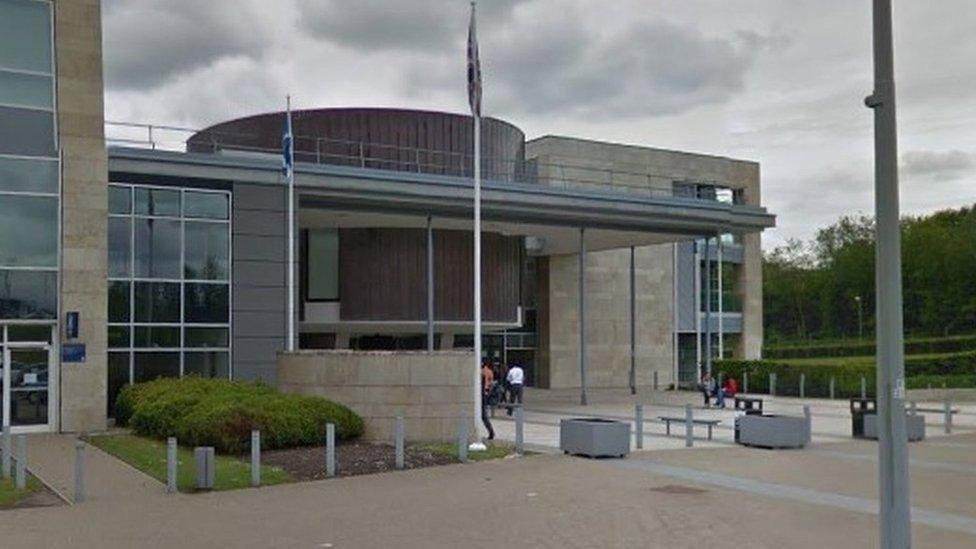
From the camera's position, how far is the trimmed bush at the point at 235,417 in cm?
2002

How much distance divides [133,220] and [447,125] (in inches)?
525

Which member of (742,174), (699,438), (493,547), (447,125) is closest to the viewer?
(493,547)

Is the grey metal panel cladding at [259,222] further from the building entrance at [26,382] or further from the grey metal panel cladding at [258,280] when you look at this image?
the building entrance at [26,382]

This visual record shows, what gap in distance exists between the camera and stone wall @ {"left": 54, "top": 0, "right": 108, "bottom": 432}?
25.6 meters

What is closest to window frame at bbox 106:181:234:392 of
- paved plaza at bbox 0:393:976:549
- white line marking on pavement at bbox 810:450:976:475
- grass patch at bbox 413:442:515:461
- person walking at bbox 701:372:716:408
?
paved plaza at bbox 0:393:976:549

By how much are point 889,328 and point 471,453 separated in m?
12.7

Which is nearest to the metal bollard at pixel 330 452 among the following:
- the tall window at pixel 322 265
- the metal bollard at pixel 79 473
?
the metal bollard at pixel 79 473

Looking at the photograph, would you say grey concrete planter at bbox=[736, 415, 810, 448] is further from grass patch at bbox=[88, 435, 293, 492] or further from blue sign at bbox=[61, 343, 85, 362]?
blue sign at bbox=[61, 343, 85, 362]

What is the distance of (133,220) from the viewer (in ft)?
94.9

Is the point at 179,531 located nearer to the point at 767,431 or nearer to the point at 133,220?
the point at 767,431

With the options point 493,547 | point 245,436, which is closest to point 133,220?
point 245,436

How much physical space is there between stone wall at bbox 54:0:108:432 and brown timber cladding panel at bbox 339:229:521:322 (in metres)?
12.6

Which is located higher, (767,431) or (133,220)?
(133,220)

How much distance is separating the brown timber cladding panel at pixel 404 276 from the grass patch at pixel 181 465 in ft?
50.2
